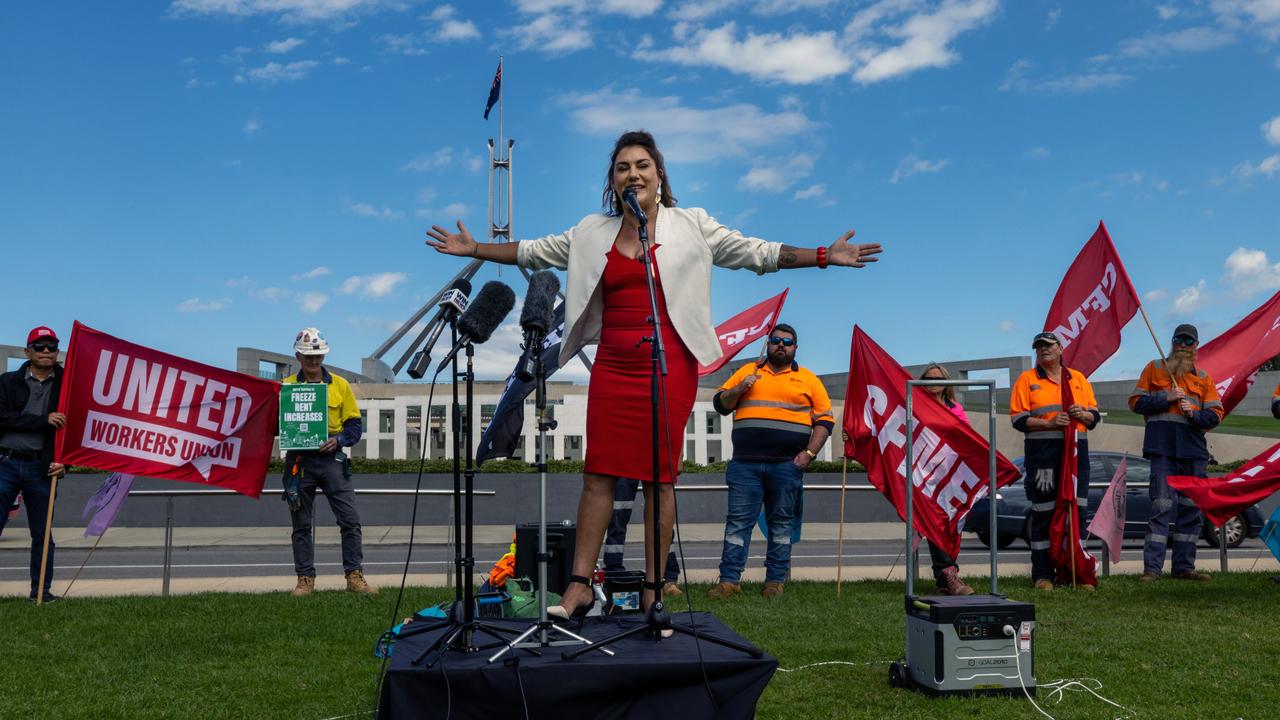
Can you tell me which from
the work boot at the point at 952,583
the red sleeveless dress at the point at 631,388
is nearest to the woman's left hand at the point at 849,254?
the red sleeveless dress at the point at 631,388

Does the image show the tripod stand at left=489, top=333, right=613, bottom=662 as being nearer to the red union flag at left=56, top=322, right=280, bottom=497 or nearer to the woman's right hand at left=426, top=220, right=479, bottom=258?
the woman's right hand at left=426, top=220, right=479, bottom=258

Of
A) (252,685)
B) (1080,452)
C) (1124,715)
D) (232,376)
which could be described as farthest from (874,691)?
(232,376)

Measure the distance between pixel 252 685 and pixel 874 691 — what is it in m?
2.88

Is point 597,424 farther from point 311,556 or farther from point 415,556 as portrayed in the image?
point 415,556

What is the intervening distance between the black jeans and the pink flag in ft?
20.7

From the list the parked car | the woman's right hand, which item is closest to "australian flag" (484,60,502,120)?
the parked car

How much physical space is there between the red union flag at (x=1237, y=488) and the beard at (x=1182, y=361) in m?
1.40

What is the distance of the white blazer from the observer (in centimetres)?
438

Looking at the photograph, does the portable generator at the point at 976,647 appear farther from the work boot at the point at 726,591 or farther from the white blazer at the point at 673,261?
the work boot at the point at 726,591

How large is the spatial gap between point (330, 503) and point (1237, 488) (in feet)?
21.9

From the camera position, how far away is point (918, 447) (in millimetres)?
8242

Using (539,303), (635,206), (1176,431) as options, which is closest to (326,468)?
(539,303)

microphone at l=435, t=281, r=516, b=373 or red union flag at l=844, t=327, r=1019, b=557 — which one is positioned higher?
microphone at l=435, t=281, r=516, b=373

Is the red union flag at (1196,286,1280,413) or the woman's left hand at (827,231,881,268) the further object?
the red union flag at (1196,286,1280,413)
